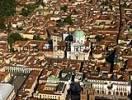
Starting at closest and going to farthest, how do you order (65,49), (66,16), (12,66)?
(12,66) → (65,49) → (66,16)

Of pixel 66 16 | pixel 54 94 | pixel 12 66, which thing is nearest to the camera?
pixel 54 94

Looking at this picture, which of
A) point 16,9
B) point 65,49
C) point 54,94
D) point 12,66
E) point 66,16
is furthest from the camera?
point 16,9

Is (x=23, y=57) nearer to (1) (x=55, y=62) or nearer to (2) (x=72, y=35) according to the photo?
(1) (x=55, y=62)

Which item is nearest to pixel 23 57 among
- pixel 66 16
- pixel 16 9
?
pixel 66 16

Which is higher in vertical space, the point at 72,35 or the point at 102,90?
the point at 72,35

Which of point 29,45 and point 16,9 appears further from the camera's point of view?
point 16,9

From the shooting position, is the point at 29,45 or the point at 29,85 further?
the point at 29,45

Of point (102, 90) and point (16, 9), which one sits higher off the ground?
point (16, 9)

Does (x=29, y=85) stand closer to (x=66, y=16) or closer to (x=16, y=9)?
(x=66, y=16)


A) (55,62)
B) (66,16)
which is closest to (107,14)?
(66,16)
